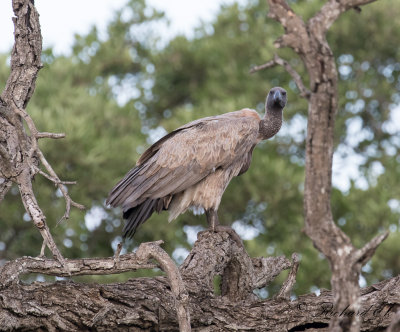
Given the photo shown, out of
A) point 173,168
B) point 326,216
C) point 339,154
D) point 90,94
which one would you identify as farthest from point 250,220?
point 326,216

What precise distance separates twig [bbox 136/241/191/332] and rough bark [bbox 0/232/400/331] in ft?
0.21

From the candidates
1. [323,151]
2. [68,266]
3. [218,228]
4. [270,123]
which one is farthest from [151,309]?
[270,123]

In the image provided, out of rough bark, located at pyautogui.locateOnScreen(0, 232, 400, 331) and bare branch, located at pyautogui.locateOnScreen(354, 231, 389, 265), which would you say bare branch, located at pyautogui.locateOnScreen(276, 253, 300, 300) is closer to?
rough bark, located at pyautogui.locateOnScreen(0, 232, 400, 331)

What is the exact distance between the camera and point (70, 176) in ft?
36.3

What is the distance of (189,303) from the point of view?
15.6 feet

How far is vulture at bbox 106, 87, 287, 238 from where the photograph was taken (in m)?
6.34

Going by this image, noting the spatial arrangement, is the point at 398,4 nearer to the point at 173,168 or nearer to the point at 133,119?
the point at 133,119

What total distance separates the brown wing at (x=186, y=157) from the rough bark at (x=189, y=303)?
0.82m

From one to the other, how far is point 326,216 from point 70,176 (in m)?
6.74

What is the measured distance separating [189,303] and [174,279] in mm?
521

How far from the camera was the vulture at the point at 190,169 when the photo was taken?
6340 millimetres

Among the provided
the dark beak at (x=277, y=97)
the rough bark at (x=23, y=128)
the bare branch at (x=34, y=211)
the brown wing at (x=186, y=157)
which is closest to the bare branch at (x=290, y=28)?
the brown wing at (x=186, y=157)

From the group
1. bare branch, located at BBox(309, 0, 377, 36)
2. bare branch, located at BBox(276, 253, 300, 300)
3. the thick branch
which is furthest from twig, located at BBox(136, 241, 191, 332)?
bare branch, located at BBox(309, 0, 377, 36)

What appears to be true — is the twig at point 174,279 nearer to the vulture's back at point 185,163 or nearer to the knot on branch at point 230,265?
the knot on branch at point 230,265
